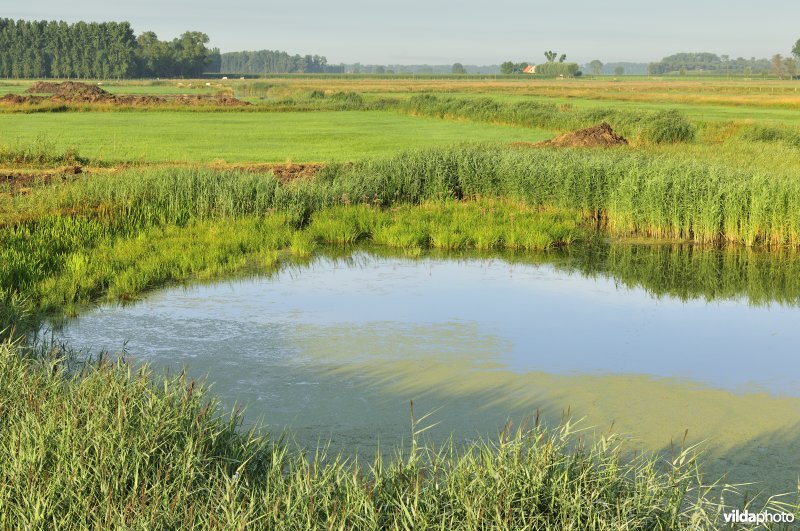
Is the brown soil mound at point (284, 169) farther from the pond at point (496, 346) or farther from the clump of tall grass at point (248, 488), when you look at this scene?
the clump of tall grass at point (248, 488)

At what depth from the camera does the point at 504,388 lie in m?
8.23

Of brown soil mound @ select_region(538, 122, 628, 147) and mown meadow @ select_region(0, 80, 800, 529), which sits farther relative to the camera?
brown soil mound @ select_region(538, 122, 628, 147)

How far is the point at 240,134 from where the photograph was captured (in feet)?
118

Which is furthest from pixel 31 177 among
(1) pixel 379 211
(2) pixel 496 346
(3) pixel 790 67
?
(3) pixel 790 67

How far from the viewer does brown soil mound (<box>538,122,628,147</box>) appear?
26734mm

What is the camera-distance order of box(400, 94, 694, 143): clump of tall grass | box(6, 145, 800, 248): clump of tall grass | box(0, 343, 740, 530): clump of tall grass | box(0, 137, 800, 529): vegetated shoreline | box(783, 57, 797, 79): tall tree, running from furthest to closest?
box(783, 57, 797, 79): tall tree < box(400, 94, 694, 143): clump of tall grass < box(6, 145, 800, 248): clump of tall grass < box(0, 137, 800, 529): vegetated shoreline < box(0, 343, 740, 530): clump of tall grass

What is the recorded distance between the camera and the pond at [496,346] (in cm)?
731

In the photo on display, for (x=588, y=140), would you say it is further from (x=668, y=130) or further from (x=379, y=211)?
(x=379, y=211)

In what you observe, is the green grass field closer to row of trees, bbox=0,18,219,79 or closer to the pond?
the pond

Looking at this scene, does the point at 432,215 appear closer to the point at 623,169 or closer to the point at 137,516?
the point at 623,169

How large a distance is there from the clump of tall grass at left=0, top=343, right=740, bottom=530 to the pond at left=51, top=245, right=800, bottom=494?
1570 mm

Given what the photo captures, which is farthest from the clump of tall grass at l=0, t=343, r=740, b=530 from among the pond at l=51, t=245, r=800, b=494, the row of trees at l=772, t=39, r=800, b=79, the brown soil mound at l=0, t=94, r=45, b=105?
the row of trees at l=772, t=39, r=800, b=79

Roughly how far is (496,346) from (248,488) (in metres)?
5.17

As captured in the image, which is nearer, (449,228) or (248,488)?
(248,488)
